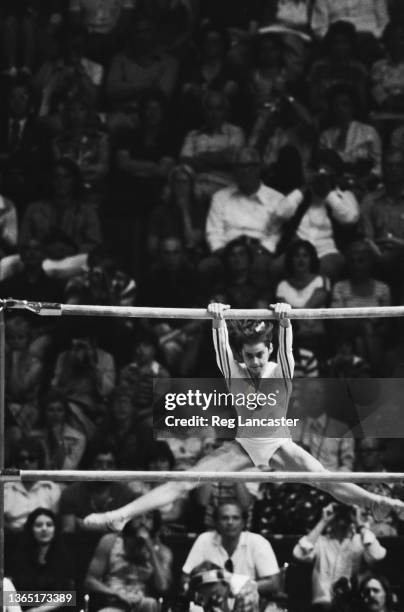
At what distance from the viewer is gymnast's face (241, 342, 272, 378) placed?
714 cm

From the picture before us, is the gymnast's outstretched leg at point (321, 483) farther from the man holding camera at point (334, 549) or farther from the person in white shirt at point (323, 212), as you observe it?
the person in white shirt at point (323, 212)

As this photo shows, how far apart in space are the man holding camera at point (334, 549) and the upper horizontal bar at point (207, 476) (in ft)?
8.06

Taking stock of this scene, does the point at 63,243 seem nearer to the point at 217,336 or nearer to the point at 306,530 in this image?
the point at 306,530

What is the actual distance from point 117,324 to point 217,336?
135 inches

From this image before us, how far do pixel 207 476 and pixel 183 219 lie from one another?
4322 millimetres

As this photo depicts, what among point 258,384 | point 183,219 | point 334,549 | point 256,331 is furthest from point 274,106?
point 258,384

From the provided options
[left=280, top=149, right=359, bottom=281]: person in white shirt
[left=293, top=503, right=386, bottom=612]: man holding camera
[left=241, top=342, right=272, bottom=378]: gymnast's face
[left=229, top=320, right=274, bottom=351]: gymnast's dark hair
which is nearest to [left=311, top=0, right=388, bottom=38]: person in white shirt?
[left=280, top=149, right=359, bottom=281]: person in white shirt

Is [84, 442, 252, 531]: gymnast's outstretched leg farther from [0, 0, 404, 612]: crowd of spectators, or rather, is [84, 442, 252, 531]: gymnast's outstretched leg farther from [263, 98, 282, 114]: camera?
[263, 98, 282, 114]: camera

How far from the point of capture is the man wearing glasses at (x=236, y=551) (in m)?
9.04

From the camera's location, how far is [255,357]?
23.5 ft

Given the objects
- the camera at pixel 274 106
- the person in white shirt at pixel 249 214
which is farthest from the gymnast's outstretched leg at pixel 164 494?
the camera at pixel 274 106

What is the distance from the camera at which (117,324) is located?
1040 cm

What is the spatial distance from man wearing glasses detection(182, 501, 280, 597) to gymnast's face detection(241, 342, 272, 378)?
7.68 feet

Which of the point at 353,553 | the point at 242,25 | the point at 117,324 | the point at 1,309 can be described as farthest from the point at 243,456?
the point at 242,25
